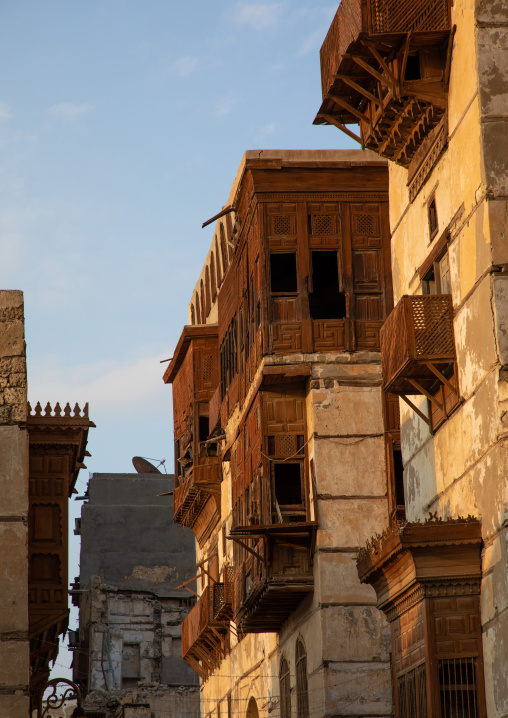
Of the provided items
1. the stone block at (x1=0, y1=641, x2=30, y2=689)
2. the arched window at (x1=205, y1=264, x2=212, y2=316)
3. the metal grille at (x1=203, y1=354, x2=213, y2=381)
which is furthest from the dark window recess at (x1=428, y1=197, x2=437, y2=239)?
the arched window at (x1=205, y1=264, x2=212, y2=316)

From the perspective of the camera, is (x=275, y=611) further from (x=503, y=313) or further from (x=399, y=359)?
(x=503, y=313)

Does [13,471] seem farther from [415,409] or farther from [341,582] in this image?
[415,409]

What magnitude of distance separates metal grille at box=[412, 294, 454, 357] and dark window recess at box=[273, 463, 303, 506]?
828 cm

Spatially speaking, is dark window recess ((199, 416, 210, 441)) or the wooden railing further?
dark window recess ((199, 416, 210, 441))

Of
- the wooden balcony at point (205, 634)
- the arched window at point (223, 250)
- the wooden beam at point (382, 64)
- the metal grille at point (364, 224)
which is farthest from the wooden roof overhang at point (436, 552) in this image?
the arched window at point (223, 250)

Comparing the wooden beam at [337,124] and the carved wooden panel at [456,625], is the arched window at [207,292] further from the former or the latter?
the carved wooden panel at [456,625]

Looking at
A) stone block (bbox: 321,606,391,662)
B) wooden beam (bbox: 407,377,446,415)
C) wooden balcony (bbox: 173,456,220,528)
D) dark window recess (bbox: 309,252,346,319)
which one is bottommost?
stone block (bbox: 321,606,391,662)

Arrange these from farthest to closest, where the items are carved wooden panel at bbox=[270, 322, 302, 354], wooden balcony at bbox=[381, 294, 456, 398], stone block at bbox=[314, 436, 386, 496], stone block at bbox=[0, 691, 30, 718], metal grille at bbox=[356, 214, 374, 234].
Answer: metal grille at bbox=[356, 214, 374, 234], carved wooden panel at bbox=[270, 322, 302, 354], stone block at bbox=[314, 436, 386, 496], stone block at bbox=[0, 691, 30, 718], wooden balcony at bbox=[381, 294, 456, 398]

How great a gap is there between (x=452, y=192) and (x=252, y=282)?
8.71 meters

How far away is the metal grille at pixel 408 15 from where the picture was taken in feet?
48.2

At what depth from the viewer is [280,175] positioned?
22391 millimetres

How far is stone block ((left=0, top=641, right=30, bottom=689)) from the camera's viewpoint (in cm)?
1770

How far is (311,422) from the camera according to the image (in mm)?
21656

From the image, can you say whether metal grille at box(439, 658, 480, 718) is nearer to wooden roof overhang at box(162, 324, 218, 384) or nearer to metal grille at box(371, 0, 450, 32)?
metal grille at box(371, 0, 450, 32)
